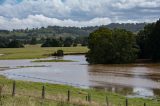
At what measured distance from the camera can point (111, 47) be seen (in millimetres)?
98500

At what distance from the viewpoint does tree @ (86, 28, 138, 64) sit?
325 feet

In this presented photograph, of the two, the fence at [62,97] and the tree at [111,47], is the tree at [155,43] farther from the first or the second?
the fence at [62,97]

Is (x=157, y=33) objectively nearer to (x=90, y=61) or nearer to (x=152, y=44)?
(x=152, y=44)

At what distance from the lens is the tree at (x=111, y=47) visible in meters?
99.1

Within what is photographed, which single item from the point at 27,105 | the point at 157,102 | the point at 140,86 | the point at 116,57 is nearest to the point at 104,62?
the point at 116,57

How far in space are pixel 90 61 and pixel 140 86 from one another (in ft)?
168

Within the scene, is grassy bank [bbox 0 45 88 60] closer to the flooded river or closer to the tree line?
the tree line

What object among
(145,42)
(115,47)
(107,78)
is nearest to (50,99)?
(107,78)

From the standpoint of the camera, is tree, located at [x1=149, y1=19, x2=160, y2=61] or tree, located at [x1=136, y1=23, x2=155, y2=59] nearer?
tree, located at [x1=149, y1=19, x2=160, y2=61]

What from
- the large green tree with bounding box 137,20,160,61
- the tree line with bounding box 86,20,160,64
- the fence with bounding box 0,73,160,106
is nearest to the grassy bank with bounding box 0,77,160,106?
the fence with bounding box 0,73,160,106

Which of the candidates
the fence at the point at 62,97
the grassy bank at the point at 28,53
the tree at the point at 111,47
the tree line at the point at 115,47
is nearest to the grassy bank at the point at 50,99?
the fence at the point at 62,97

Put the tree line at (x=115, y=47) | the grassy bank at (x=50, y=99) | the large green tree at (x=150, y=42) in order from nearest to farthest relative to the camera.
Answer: the grassy bank at (x=50, y=99) → the tree line at (x=115, y=47) → the large green tree at (x=150, y=42)

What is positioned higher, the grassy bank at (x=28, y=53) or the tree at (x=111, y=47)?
the tree at (x=111, y=47)

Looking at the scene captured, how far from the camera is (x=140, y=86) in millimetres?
50500
